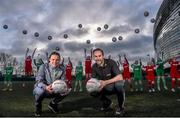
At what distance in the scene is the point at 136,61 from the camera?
91.2 ft

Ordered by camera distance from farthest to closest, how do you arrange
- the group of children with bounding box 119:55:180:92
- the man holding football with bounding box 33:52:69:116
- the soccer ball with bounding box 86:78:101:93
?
the group of children with bounding box 119:55:180:92, the man holding football with bounding box 33:52:69:116, the soccer ball with bounding box 86:78:101:93

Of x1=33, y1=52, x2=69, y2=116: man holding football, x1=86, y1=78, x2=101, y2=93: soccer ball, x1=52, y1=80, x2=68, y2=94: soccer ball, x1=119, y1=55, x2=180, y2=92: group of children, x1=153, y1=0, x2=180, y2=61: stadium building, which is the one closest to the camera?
x1=52, y1=80, x2=68, y2=94: soccer ball

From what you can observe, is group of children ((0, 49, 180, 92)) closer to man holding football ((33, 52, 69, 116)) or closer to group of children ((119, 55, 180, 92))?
group of children ((119, 55, 180, 92))

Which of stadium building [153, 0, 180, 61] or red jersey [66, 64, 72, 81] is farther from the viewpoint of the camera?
stadium building [153, 0, 180, 61]

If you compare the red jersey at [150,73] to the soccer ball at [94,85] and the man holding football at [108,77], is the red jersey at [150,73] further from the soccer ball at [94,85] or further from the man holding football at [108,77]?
the soccer ball at [94,85]

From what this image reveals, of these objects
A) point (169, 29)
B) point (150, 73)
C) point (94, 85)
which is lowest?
point (94, 85)

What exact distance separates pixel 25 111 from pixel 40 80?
168 centimetres

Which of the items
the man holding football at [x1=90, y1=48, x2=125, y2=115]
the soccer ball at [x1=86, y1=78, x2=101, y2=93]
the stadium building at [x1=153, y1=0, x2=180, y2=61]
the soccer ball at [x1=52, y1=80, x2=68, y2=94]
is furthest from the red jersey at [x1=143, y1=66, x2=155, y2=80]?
the stadium building at [x1=153, y1=0, x2=180, y2=61]

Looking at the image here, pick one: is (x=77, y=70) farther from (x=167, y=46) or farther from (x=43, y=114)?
(x=167, y=46)

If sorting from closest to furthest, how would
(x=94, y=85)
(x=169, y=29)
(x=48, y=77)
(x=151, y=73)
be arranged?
(x=94, y=85)
(x=48, y=77)
(x=151, y=73)
(x=169, y=29)

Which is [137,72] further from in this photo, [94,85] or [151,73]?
[94,85]

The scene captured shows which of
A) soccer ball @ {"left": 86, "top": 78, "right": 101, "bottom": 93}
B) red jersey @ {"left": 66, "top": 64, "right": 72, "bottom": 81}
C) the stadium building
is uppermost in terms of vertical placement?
the stadium building

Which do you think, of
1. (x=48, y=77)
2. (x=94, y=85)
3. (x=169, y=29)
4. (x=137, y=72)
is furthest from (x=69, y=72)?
(x=169, y=29)

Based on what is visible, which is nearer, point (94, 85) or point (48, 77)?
point (94, 85)
